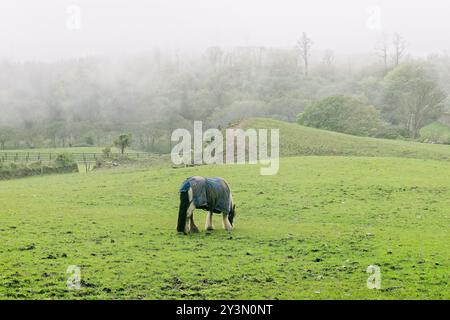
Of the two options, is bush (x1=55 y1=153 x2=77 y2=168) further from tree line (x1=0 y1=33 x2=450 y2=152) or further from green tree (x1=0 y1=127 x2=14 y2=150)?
green tree (x1=0 y1=127 x2=14 y2=150)

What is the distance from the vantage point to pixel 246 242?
14961 millimetres

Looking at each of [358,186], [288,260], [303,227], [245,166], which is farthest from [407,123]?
[288,260]

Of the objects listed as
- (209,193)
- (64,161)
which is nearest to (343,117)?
(64,161)

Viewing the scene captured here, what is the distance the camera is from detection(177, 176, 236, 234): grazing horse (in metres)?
15.8

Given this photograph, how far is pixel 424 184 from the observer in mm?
27422

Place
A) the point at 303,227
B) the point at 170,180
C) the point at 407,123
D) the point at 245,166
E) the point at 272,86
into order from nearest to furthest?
the point at 303,227
the point at 170,180
the point at 245,166
the point at 407,123
the point at 272,86

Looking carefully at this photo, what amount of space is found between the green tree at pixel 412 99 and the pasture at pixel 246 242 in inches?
1986

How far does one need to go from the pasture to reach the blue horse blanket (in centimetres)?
93

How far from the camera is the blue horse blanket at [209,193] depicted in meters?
15.9

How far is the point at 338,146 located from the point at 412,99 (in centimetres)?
3620

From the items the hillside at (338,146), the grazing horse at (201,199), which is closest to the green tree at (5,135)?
the hillside at (338,146)

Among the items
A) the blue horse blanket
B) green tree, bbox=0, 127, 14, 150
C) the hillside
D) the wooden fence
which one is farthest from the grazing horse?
green tree, bbox=0, 127, 14, 150
